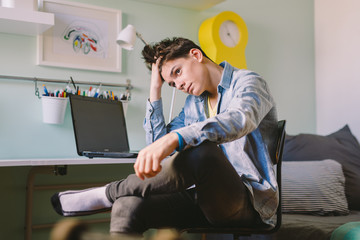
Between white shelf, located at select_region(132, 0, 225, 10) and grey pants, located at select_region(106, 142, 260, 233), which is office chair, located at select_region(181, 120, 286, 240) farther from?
white shelf, located at select_region(132, 0, 225, 10)

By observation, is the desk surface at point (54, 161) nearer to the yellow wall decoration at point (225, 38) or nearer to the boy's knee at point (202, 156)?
the boy's knee at point (202, 156)

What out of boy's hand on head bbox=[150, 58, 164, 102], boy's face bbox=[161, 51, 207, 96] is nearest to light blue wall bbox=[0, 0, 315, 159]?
boy's hand on head bbox=[150, 58, 164, 102]

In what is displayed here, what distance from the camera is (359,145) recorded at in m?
2.74

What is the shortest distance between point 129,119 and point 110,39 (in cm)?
49

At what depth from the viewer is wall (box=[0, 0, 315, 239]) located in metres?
2.15

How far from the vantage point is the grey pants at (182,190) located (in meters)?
1.04

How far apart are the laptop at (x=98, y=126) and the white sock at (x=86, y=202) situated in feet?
1.93

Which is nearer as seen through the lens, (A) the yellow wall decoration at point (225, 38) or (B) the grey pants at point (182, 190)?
(B) the grey pants at point (182, 190)

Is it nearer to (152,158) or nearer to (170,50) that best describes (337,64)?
(170,50)

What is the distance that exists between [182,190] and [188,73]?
51cm

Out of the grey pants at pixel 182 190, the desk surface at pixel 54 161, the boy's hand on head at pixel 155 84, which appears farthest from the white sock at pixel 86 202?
the boy's hand on head at pixel 155 84

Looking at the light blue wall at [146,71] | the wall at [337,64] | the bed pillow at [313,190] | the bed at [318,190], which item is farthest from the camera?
the wall at [337,64]

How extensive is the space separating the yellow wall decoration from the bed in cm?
70

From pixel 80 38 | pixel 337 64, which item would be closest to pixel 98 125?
pixel 80 38
